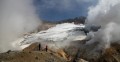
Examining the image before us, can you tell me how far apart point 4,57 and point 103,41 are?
41.9m

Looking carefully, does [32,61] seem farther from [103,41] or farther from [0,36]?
[0,36]

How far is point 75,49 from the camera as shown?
277 ft

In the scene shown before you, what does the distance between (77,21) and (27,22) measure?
112 feet

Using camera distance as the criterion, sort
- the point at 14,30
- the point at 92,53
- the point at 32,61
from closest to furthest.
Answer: the point at 32,61, the point at 92,53, the point at 14,30

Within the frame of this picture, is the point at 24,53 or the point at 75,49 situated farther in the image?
the point at 75,49

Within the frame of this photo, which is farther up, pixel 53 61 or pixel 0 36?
pixel 0 36

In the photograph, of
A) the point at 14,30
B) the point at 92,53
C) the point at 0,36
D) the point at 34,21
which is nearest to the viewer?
the point at 92,53

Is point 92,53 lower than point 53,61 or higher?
higher

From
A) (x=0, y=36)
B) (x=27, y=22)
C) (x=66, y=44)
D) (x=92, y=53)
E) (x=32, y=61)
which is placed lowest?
(x=32, y=61)

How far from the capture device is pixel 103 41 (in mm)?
85250

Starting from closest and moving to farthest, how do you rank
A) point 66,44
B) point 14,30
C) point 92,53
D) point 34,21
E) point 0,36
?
point 92,53
point 66,44
point 0,36
point 14,30
point 34,21

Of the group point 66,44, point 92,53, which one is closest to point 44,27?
point 66,44

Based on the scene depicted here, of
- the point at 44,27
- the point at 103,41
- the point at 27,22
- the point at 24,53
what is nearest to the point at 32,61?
the point at 24,53

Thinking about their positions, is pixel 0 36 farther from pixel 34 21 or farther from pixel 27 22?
pixel 34 21
